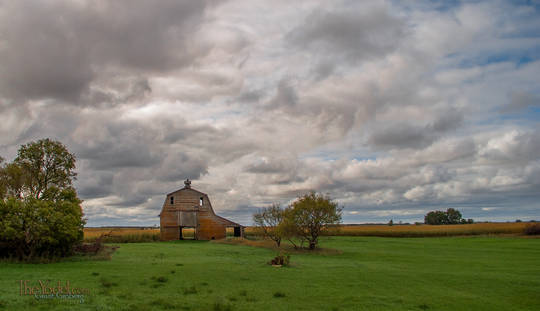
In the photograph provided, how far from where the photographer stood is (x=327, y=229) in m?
47.4

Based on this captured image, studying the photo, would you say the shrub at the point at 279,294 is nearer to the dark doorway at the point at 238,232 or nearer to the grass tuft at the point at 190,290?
the grass tuft at the point at 190,290

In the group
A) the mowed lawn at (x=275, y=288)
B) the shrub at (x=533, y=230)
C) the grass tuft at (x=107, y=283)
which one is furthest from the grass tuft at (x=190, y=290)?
the shrub at (x=533, y=230)

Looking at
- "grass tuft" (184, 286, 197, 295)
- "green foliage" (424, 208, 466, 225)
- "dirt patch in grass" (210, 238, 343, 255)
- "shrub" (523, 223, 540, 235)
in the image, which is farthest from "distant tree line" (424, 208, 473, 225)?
"grass tuft" (184, 286, 197, 295)

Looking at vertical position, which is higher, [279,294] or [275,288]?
[279,294]

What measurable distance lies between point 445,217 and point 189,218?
136 meters

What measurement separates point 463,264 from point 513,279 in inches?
394

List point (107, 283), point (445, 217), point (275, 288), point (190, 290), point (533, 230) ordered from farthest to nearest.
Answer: point (445, 217), point (533, 230), point (275, 288), point (107, 283), point (190, 290)


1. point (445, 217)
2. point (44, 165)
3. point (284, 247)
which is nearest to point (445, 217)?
point (445, 217)

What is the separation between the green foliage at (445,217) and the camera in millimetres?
170462

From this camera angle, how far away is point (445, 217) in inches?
6821

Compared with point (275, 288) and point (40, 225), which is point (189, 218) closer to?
point (40, 225)

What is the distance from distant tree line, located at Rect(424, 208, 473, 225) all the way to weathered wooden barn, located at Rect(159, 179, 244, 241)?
418 ft

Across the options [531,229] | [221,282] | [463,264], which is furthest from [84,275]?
[531,229]

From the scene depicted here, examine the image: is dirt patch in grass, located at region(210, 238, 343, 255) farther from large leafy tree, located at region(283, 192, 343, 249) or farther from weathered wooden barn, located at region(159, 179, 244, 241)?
weathered wooden barn, located at region(159, 179, 244, 241)
